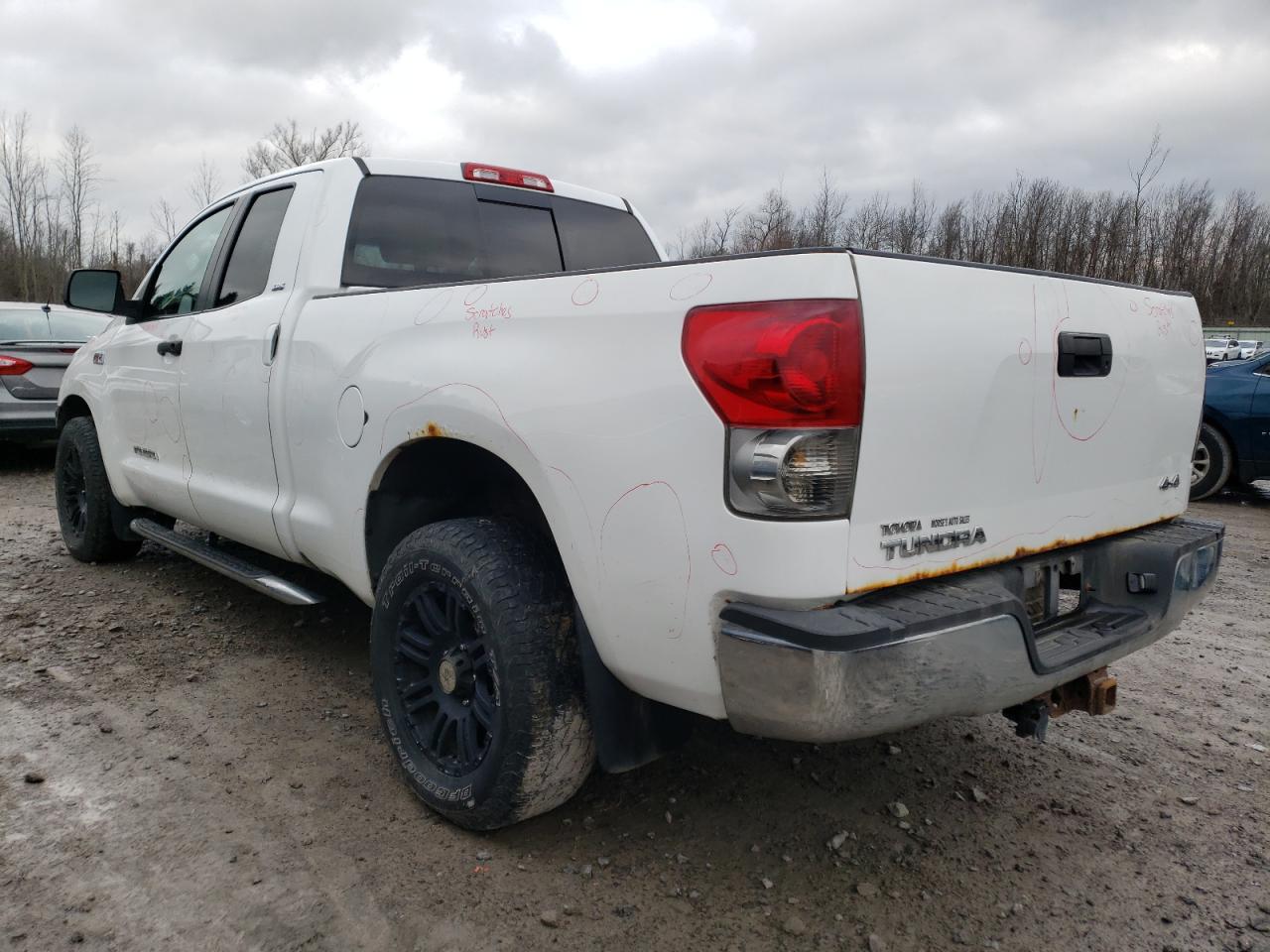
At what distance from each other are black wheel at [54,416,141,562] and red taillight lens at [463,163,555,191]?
2.70 m

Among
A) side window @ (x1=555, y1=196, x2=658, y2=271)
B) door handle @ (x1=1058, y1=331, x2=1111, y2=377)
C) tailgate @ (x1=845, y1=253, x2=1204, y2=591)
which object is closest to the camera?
tailgate @ (x1=845, y1=253, x2=1204, y2=591)

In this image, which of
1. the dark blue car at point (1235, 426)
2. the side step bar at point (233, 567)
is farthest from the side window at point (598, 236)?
the dark blue car at point (1235, 426)

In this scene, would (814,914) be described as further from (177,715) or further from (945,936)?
(177,715)

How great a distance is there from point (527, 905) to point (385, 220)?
2358mm

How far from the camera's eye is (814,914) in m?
2.13

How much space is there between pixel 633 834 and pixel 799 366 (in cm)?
147

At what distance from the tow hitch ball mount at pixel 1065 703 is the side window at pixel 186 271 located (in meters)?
3.50

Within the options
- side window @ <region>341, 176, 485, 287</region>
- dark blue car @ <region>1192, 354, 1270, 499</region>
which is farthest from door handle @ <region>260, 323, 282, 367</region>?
dark blue car @ <region>1192, 354, 1270, 499</region>

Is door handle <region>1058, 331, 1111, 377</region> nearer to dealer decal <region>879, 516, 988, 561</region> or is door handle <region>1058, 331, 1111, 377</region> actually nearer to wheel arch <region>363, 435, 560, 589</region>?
dealer decal <region>879, 516, 988, 561</region>

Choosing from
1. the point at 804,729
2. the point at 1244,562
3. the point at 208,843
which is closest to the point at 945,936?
the point at 804,729

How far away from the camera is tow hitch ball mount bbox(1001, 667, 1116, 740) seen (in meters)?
2.24

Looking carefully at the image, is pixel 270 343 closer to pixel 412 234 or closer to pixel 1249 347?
pixel 412 234

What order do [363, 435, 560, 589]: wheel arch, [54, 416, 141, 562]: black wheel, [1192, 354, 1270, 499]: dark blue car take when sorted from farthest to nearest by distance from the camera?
[1192, 354, 1270, 499]: dark blue car < [54, 416, 141, 562]: black wheel < [363, 435, 560, 589]: wheel arch

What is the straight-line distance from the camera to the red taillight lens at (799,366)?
1.67 metres
